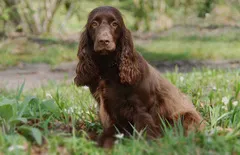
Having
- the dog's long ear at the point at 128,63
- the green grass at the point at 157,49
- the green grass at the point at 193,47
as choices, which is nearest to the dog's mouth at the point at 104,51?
the dog's long ear at the point at 128,63

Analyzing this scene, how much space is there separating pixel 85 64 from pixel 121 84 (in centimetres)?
37

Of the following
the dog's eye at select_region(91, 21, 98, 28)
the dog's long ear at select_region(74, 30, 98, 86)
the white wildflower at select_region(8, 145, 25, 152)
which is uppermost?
the dog's eye at select_region(91, 21, 98, 28)

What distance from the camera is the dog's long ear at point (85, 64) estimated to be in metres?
3.95

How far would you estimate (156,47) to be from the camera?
13477 mm

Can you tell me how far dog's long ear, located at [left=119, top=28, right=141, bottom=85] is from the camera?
3.75 m

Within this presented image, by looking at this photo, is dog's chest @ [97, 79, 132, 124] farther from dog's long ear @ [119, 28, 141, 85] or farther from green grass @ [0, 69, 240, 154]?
green grass @ [0, 69, 240, 154]

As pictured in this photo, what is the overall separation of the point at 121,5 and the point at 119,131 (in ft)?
57.9

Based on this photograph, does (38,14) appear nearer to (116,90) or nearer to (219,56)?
(219,56)

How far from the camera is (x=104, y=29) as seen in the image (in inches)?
143

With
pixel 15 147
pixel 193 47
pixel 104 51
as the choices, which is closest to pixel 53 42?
pixel 193 47

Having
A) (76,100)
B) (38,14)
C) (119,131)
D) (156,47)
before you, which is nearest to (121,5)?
(38,14)

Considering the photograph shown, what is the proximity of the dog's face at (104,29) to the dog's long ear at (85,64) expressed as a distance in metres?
0.14

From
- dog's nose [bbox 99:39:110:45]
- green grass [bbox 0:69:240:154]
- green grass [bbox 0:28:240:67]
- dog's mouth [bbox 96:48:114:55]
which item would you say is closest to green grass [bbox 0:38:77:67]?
green grass [bbox 0:28:240:67]

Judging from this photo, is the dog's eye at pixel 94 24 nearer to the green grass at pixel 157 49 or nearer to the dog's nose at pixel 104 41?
the dog's nose at pixel 104 41
